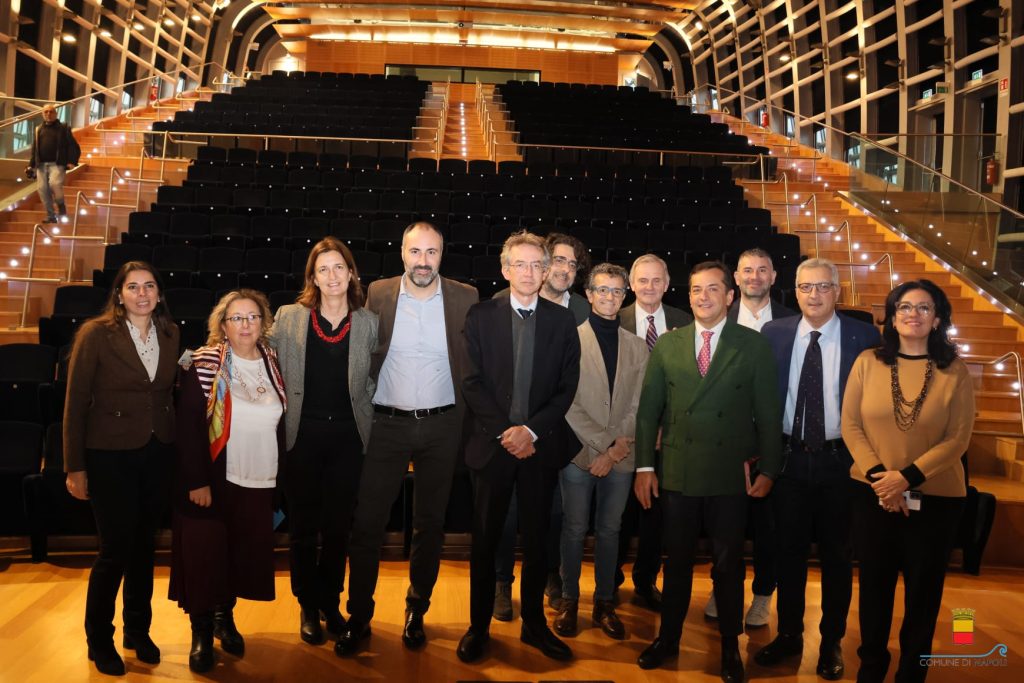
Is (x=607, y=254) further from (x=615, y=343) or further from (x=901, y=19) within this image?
(x=901, y=19)

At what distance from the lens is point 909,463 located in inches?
105

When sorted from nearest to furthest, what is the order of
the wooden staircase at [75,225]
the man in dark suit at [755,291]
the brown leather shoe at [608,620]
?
the brown leather shoe at [608,620] < the man in dark suit at [755,291] < the wooden staircase at [75,225]

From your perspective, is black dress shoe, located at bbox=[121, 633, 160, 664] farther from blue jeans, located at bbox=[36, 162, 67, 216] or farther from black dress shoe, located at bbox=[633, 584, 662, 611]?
blue jeans, located at bbox=[36, 162, 67, 216]

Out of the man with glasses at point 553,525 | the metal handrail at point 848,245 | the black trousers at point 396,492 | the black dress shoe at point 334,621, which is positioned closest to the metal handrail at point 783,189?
the metal handrail at point 848,245

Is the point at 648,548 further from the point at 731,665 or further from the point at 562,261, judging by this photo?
the point at 562,261

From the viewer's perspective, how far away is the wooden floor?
2814mm

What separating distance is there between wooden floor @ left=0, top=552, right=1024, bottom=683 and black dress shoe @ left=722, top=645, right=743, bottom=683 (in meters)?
0.08

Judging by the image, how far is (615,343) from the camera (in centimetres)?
334

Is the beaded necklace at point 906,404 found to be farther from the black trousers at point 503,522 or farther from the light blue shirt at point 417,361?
the light blue shirt at point 417,361

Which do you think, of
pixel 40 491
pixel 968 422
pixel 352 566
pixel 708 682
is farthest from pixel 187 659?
pixel 968 422

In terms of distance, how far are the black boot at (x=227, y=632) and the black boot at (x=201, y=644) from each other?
8 cm

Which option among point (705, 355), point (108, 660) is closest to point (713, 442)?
point (705, 355)

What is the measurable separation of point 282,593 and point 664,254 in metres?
5.26

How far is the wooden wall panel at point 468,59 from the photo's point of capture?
2478cm
